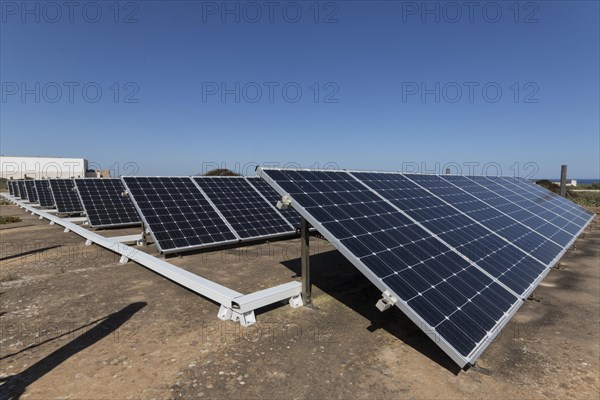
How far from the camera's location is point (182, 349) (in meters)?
6.39

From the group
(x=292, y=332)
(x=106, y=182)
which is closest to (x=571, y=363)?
(x=292, y=332)

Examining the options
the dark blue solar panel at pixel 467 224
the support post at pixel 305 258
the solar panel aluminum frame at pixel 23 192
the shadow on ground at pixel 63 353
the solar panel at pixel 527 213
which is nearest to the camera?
the shadow on ground at pixel 63 353

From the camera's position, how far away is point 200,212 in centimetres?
1617

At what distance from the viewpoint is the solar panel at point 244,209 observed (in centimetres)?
1641

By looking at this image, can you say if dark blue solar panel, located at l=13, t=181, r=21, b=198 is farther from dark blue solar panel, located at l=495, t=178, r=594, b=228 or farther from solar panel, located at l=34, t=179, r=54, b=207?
dark blue solar panel, located at l=495, t=178, r=594, b=228

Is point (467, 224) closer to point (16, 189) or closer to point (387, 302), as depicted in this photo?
point (387, 302)

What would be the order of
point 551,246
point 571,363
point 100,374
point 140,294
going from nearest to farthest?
point 100,374
point 571,363
point 140,294
point 551,246

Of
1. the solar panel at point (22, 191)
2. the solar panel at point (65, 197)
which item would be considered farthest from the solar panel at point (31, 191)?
the solar panel at point (65, 197)

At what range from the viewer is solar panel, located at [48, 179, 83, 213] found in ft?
85.3

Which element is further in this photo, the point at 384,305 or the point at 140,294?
the point at 140,294

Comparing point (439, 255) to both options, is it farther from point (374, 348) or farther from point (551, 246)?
point (551, 246)

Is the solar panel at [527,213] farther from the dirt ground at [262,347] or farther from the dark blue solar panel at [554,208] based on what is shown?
the dirt ground at [262,347]

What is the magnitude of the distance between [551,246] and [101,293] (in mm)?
15133

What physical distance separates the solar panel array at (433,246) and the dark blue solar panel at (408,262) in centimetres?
2
